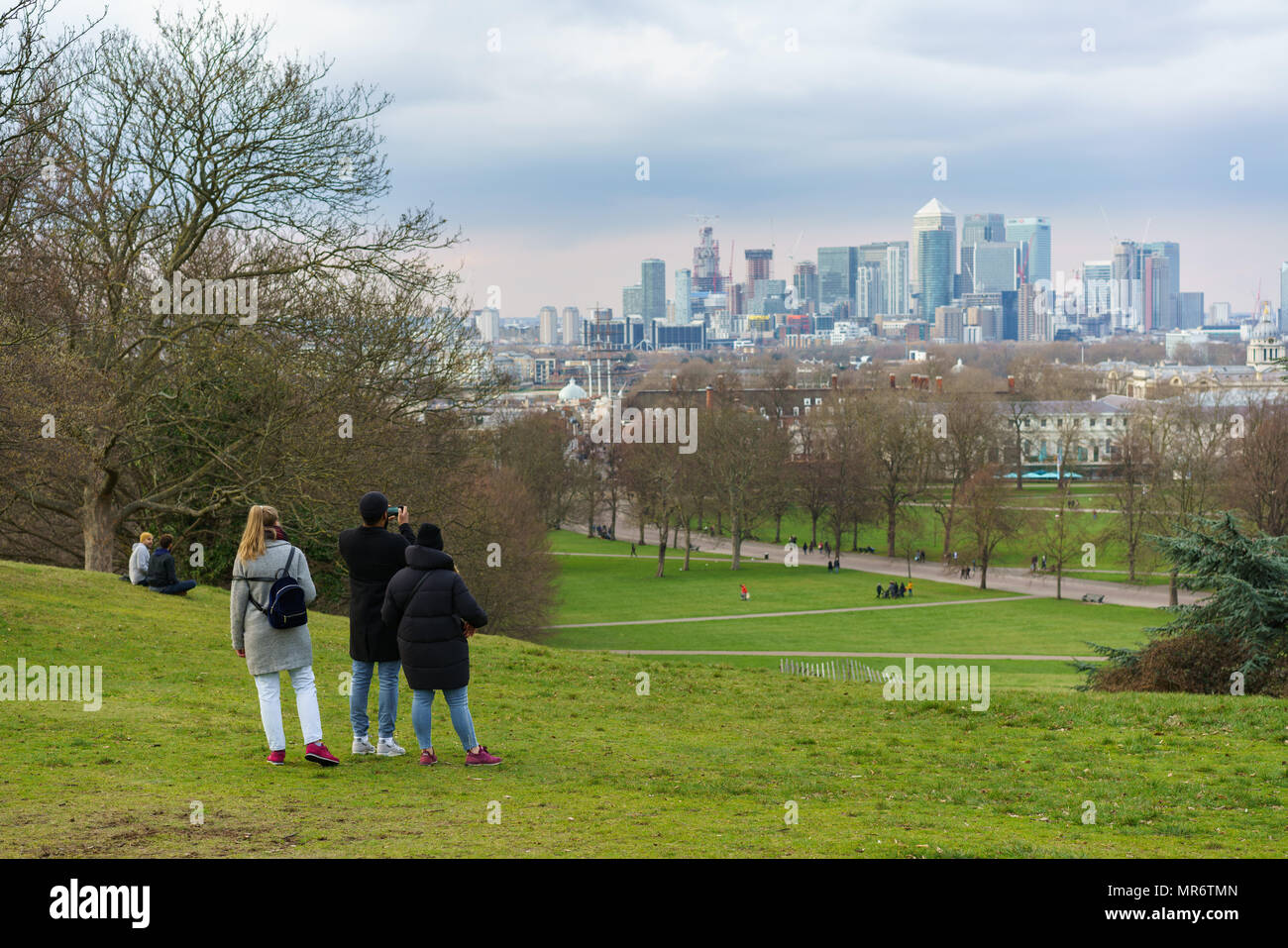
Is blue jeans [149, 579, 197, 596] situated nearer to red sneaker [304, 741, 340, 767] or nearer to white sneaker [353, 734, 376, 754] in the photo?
white sneaker [353, 734, 376, 754]

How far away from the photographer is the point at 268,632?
10594 mm

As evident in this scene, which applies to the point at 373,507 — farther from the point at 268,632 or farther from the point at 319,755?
the point at 319,755

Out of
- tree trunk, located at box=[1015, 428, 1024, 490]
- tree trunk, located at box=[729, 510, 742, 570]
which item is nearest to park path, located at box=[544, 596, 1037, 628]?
tree trunk, located at box=[729, 510, 742, 570]

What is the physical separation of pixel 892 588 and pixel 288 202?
147 ft

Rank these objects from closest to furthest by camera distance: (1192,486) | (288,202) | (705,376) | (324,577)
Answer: (288,202) → (324,577) → (1192,486) → (705,376)

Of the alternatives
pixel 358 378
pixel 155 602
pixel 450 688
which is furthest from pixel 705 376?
pixel 450 688

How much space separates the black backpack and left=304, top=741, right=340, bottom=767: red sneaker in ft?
3.67

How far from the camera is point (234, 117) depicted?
2834 cm

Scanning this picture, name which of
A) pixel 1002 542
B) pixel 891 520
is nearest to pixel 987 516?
pixel 1002 542

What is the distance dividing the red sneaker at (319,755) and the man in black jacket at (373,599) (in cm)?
62

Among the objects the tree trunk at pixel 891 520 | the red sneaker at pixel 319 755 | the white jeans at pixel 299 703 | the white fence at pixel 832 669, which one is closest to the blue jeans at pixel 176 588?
the white jeans at pixel 299 703

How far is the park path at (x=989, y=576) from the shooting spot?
66875 mm

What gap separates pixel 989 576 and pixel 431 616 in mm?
68538
